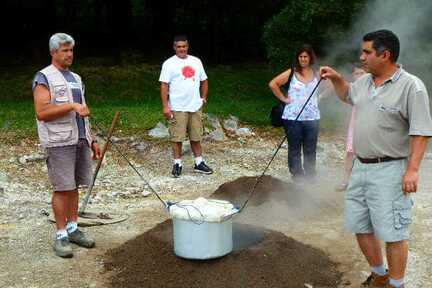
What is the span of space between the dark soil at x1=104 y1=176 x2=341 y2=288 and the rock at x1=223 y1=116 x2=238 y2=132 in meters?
4.42

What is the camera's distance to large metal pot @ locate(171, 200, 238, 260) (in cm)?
396

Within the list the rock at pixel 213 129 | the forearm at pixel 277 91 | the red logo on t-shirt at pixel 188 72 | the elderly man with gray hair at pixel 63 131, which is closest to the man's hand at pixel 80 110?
the elderly man with gray hair at pixel 63 131

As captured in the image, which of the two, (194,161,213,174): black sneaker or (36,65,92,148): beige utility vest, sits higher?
(36,65,92,148): beige utility vest

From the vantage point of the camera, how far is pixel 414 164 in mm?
3338

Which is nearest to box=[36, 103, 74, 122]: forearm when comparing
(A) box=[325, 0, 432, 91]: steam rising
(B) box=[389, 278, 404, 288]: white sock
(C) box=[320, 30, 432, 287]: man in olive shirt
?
(C) box=[320, 30, 432, 287]: man in olive shirt

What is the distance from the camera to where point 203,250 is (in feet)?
13.2

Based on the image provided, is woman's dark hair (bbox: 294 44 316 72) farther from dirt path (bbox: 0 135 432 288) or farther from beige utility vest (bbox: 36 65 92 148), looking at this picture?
beige utility vest (bbox: 36 65 92 148)

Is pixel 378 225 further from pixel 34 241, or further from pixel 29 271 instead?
pixel 34 241

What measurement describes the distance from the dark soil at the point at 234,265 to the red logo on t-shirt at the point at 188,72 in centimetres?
250

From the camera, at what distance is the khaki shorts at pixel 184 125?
6852 millimetres

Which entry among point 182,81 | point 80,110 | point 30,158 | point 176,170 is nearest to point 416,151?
point 80,110

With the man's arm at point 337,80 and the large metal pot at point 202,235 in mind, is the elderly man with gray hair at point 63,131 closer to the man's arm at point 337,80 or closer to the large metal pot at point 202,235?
the large metal pot at point 202,235

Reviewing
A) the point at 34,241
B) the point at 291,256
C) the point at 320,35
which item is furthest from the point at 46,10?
the point at 291,256

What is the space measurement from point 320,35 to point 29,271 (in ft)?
21.6
